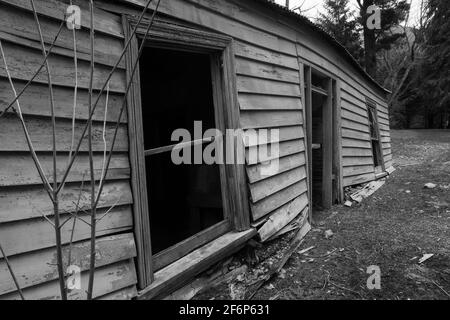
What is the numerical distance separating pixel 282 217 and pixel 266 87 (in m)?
1.58

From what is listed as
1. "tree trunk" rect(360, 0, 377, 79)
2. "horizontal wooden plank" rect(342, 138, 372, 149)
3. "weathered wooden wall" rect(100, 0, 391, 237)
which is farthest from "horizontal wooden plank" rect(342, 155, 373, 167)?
"tree trunk" rect(360, 0, 377, 79)

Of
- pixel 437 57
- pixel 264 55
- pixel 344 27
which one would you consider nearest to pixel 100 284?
pixel 264 55

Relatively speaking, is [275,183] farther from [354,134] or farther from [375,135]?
[375,135]

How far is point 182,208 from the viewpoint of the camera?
16.4 feet

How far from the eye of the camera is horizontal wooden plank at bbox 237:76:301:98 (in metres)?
3.27

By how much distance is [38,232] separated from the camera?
171cm

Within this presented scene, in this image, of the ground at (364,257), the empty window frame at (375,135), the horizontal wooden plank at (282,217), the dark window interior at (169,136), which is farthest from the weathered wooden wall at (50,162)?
the empty window frame at (375,135)

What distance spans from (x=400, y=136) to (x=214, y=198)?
18.0 m

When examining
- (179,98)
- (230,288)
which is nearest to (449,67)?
(179,98)

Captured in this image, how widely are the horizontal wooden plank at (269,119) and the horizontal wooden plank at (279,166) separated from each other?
0.44 metres

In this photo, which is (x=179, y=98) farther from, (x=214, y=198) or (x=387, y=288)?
(x=387, y=288)

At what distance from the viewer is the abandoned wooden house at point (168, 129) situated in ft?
5.54

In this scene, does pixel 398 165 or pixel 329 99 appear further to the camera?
pixel 398 165

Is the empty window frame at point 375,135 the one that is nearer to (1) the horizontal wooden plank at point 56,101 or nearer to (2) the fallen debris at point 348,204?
(2) the fallen debris at point 348,204
